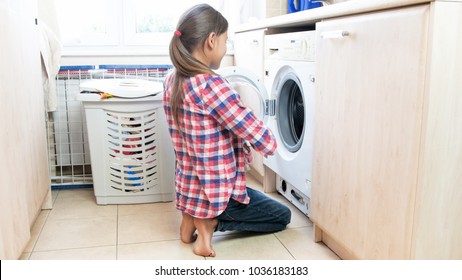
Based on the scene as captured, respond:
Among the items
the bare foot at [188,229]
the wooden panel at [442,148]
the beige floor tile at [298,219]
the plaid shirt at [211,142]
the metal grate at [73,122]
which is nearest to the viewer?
the wooden panel at [442,148]

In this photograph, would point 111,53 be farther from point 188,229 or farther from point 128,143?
point 188,229

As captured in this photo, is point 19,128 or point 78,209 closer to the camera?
point 19,128

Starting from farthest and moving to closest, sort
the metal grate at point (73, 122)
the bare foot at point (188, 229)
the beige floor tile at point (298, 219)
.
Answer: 1. the metal grate at point (73, 122)
2. the beige floor tile at point (298, 219)
3. the bare foot at point (188, 229)

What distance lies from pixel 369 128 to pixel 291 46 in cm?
69

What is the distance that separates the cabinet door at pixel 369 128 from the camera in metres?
1.19

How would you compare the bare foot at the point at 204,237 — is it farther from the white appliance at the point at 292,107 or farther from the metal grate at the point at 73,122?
the metal grate at the point at 73,122

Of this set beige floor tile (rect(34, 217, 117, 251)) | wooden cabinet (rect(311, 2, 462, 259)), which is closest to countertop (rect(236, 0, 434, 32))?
wooden cabinet (rect(311, 2, 462, 259))

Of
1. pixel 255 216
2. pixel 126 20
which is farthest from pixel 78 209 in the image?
pixel 126 20

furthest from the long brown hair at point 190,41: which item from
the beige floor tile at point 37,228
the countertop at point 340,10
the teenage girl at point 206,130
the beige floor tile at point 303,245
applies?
the beige floor tile at point 37,228

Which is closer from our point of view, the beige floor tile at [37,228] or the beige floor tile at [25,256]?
the beige floor tile at [25,256]

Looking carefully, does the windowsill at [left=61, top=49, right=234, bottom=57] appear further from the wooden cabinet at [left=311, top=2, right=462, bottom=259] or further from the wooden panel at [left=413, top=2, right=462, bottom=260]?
the wooden panel at [left=413, top=2, right=462, bottom=260]

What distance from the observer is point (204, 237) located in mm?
1764

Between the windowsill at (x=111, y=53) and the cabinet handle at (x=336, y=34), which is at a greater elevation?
Answer: the cabinet handle at (x=336, y=34)

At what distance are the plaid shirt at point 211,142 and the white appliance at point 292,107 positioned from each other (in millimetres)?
273
